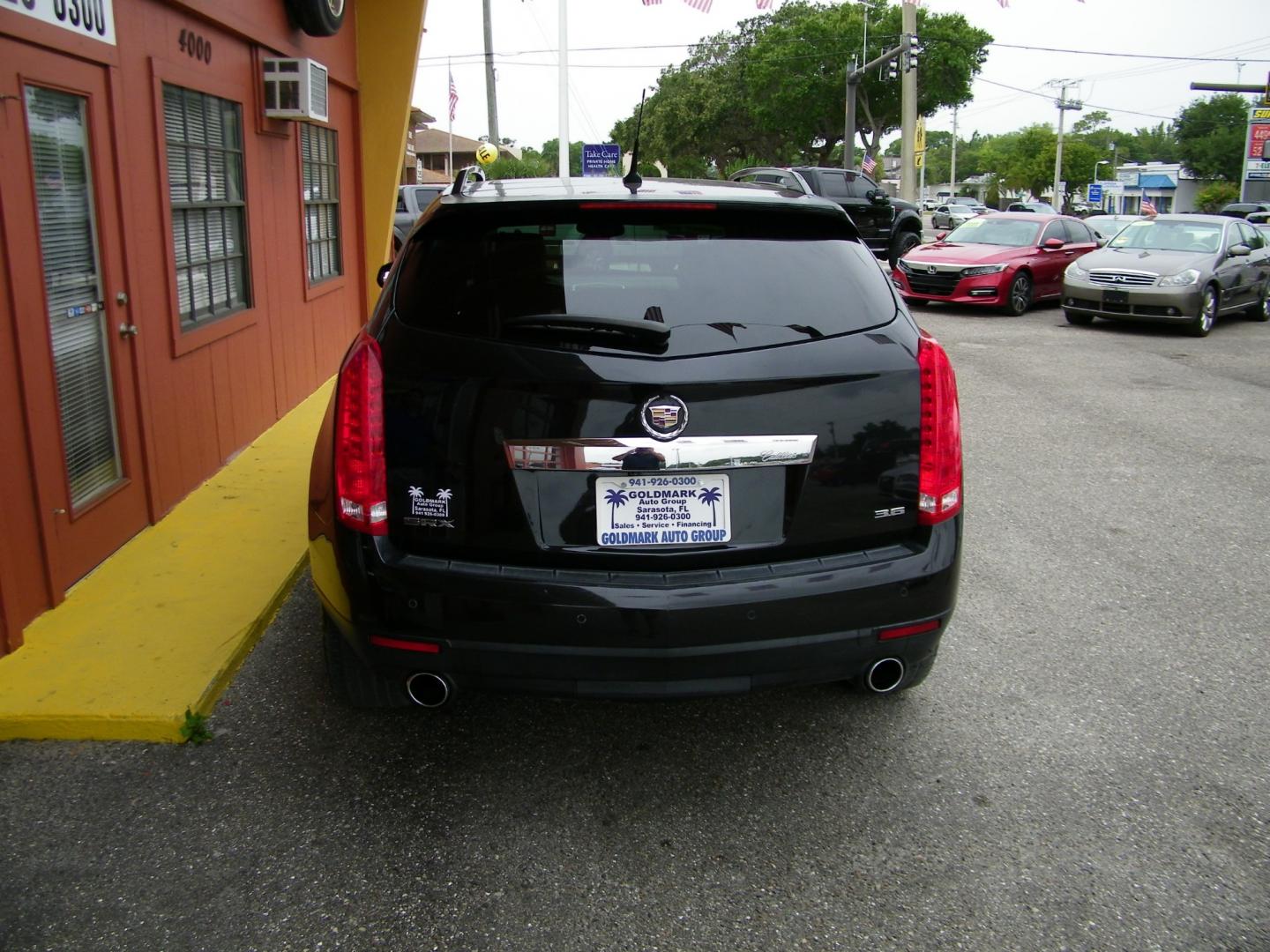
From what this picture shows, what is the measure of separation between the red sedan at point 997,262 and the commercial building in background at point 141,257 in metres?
10.2

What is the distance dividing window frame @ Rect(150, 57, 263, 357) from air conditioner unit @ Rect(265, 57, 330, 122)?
0.21m

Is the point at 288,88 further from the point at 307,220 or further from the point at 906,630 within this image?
the point at 906,630

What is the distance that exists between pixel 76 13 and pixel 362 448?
3.13 meters

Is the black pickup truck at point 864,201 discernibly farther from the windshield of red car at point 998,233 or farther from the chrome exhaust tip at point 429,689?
the chrome exhaust tip at point 429,689

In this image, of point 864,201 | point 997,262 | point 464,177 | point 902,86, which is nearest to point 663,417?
point 464,177

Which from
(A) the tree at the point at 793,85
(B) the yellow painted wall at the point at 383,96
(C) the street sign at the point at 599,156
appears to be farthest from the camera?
(A) the tree at the point at 793,85

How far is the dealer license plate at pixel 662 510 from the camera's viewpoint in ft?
10.0

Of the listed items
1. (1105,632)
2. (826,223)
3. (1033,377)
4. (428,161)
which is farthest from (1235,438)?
(428,161)

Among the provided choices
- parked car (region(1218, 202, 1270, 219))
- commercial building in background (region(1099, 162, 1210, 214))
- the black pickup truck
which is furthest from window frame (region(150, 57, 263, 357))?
commercial building in background (region(1099, 162, 1210, 214))

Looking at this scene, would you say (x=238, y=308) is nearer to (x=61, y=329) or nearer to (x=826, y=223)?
(x=61, y=329)

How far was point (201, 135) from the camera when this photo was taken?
690 cm

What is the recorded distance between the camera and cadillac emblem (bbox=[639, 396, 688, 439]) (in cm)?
302

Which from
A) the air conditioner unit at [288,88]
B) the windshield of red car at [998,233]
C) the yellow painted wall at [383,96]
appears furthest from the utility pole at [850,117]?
the air conditioner unit at [288,88]

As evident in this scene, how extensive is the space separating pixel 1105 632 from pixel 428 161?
106882mm
